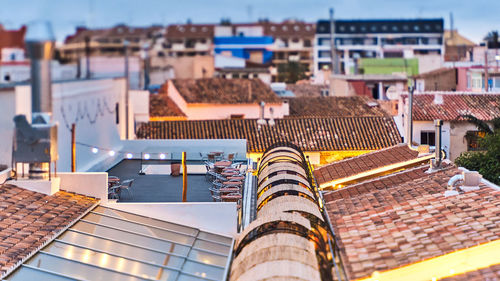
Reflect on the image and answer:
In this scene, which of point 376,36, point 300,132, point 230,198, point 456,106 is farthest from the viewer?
point 376,36

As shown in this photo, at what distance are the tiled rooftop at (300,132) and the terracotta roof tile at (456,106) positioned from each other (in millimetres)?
1066

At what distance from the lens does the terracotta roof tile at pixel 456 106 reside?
82.9ft

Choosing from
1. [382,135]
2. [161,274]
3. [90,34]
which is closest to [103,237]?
[161,274]

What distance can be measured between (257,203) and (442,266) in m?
4.06

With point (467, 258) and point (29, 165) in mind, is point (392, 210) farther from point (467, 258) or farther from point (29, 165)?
point (29, 165)

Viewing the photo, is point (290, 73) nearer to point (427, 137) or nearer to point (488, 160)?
point (427, 137)

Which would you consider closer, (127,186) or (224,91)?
(127,186)

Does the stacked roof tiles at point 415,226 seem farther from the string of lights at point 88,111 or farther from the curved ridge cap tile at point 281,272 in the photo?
the string of lights at point 88,111

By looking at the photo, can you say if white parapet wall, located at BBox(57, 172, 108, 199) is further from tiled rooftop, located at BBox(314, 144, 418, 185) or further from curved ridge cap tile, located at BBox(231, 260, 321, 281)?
tiled rooftop, located at BBox(314, 144, 418, 185)

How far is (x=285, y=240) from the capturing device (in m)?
8.45

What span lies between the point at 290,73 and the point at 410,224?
58.6 meters

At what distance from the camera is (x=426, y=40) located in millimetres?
76688

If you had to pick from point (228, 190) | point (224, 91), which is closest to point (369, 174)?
point (228, 190)

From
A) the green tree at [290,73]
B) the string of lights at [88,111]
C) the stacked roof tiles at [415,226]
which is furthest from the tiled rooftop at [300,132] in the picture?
the green tree at [290,73]
